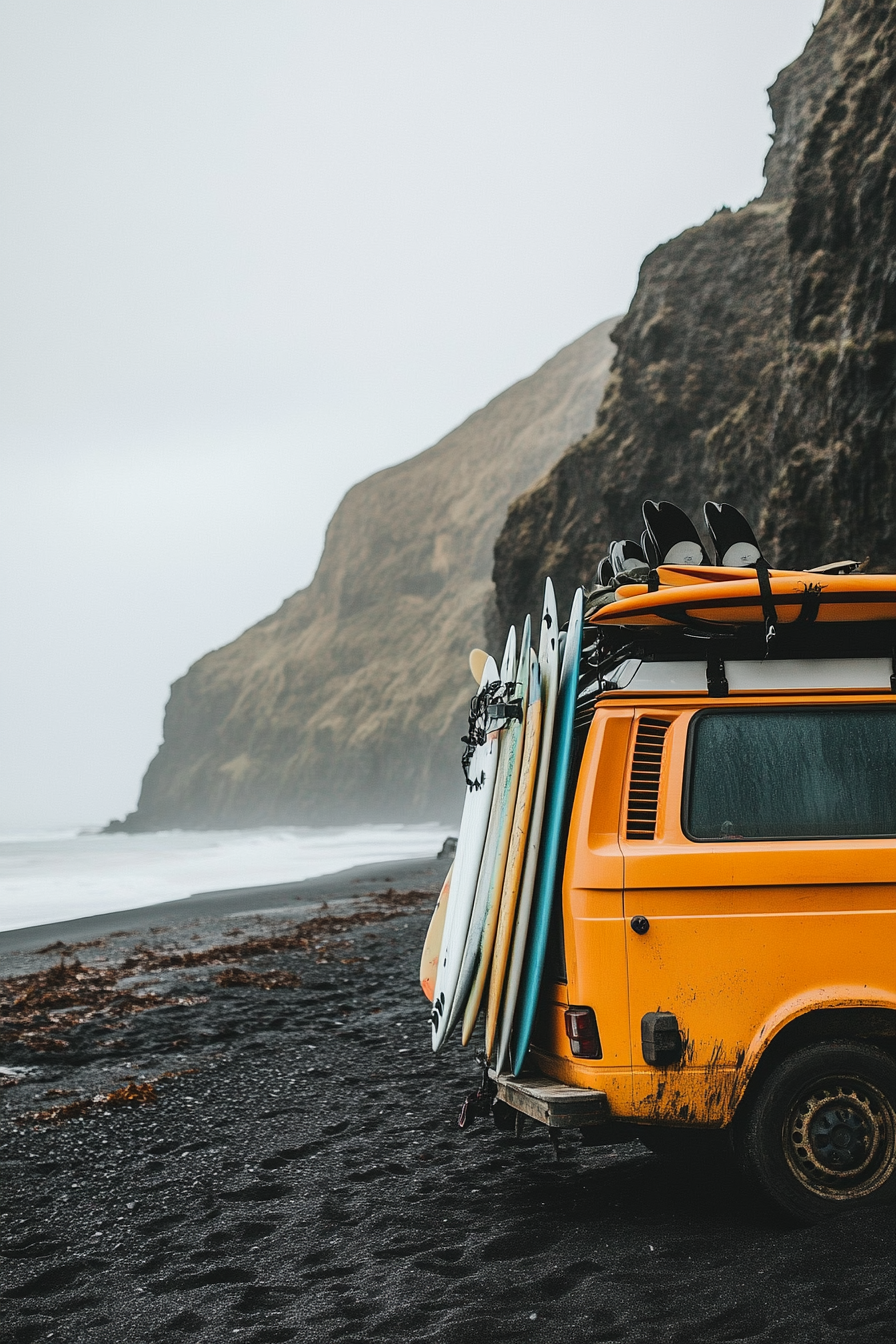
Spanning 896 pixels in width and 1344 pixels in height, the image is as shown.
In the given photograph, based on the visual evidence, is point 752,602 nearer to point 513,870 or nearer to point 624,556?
point 513,870

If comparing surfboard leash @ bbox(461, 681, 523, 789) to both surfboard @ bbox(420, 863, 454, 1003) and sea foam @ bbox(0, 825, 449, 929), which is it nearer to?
surfboard @ bbox(420, 863, 454, 1003)

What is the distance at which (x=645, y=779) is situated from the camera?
4.15 m

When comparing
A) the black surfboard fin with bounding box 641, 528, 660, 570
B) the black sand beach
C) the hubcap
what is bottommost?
the black sand beach

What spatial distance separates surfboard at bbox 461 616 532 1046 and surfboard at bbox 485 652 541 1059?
5 centimetres

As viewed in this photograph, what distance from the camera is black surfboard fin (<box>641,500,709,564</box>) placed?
221 inches

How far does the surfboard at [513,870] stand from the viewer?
438 cm

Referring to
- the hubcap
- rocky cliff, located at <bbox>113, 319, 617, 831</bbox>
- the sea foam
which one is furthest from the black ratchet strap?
rocky cliff, located at <bbox>113, 319, 617, 831</bbox>

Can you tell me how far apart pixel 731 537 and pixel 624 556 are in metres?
→ 0.61

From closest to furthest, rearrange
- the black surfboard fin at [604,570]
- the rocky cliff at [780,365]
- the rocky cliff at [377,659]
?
the black surfboard fin at [604,570] < the rocky cliff at [780,365] < the rocky cliff at [377,659]

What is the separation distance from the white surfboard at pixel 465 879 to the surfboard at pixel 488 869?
56 millimetres

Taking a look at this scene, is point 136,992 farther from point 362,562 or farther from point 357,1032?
point 362,562

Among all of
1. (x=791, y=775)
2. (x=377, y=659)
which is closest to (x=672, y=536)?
(x=791, y=775)

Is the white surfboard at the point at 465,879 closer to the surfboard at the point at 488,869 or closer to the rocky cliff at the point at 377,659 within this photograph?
the surfboard at the point at 488,869

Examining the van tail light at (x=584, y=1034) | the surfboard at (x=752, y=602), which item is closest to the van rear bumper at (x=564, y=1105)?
the van tail light at (x=584, y=1034)
